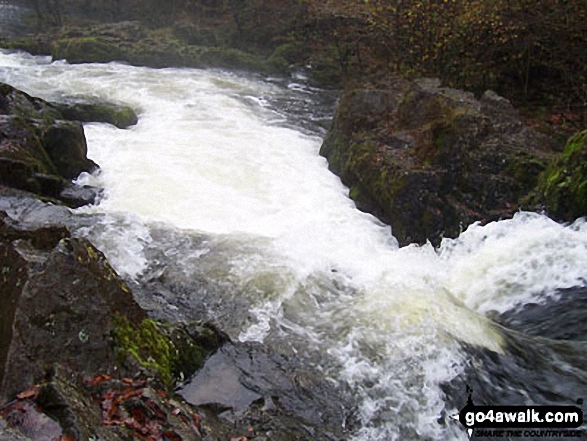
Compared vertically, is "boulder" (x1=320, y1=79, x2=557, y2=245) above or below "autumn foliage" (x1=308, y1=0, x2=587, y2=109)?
below

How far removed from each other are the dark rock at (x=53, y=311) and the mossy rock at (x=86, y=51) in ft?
58.1

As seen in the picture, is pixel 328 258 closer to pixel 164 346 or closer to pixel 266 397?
pixel 266 397

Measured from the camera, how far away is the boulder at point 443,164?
8.78m

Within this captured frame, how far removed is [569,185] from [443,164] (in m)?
2.33

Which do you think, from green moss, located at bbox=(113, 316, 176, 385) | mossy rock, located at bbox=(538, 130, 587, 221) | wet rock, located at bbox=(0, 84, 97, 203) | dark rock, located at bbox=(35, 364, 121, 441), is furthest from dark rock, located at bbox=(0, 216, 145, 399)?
mossy rock, located at bbox=(538, 130, 587, 221)

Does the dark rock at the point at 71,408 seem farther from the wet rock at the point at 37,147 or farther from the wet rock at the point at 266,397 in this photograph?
the wet rock at the point at 37,147

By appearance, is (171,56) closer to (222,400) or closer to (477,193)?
(477,193)

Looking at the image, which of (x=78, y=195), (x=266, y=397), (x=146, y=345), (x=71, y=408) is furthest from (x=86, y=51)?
(x=71, y=408)

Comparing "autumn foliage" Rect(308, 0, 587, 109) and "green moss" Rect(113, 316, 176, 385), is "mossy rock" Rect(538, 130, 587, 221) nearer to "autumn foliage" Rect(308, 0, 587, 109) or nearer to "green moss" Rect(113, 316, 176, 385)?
"autumn foliage" Rect(308, 0, 587, 109)

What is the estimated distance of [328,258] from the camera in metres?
7.95

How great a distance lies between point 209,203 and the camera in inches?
377

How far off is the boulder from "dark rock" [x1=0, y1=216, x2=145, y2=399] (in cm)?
600

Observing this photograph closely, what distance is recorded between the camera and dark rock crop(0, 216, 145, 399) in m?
3.78
